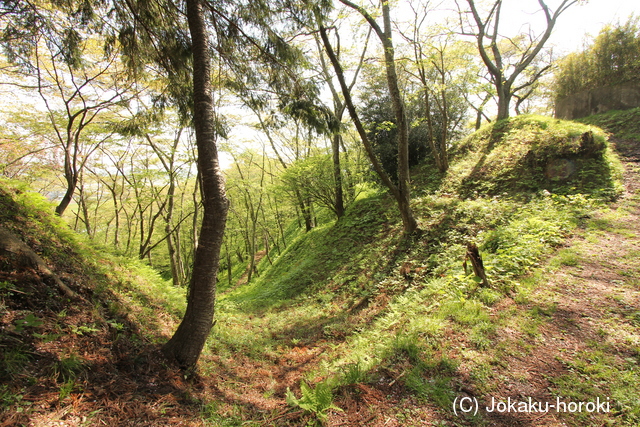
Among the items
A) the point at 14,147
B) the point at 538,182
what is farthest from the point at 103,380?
the point at 14,147

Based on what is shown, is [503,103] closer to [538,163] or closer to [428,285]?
[538,163]

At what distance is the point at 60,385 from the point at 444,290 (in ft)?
16.2

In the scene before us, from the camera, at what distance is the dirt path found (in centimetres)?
224

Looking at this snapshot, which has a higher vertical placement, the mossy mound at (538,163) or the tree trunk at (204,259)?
the mossy mound at (538,163)

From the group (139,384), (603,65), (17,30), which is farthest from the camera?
(603,65)

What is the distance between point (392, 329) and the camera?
13.7 ft

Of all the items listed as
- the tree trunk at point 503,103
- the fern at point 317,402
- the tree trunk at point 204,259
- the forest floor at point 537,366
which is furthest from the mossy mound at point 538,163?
the tree trunk at point 204,259

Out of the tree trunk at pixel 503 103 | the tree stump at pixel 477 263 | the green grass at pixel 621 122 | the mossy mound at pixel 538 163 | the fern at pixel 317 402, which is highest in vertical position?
the tree trunk at pixel 503 103

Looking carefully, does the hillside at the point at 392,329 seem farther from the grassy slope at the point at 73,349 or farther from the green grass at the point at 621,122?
the green grass at the point at 621,122

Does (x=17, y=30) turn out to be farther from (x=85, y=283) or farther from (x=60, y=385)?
(x=60, y=385)

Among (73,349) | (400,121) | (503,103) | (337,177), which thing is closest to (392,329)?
(73,349)

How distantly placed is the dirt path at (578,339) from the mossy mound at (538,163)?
275cm

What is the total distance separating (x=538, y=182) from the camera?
24.1 feet

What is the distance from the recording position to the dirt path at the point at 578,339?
2.24 m
